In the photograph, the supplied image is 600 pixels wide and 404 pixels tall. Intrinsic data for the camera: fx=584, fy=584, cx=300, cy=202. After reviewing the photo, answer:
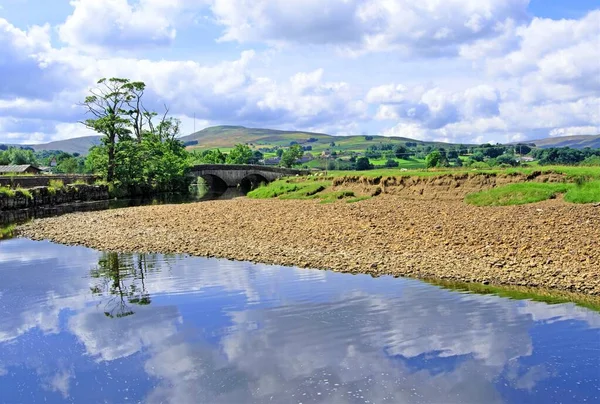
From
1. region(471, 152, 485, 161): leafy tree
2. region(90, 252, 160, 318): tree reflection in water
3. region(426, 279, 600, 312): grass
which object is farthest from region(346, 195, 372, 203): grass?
region(471, 152, 485, 161): leafy tree

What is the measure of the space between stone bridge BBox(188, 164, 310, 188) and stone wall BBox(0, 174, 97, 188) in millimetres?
33712

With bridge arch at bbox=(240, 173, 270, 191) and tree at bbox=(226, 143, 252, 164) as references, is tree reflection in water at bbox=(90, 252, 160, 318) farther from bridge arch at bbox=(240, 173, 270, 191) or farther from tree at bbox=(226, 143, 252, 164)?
tree at bbox=(226, 143, 252, 164)

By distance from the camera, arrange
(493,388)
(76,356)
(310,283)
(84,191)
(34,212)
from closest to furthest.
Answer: (493,388), (76,356), (310,283), (34,212), (84,191)

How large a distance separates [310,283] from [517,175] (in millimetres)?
29778

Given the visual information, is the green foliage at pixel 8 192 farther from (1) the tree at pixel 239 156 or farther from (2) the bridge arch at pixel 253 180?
→ (1) the tree at pixel 239 156

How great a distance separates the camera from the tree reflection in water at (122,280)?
21703 millimetres

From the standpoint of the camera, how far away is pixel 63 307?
21.5m

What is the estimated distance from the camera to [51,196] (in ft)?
235

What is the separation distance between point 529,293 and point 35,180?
245 ft

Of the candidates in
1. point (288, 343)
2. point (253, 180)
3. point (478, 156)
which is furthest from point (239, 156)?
point (288, 343)

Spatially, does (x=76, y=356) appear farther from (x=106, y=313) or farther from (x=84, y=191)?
(x=84, y=191)

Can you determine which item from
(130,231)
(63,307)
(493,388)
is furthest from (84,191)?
(493,388)

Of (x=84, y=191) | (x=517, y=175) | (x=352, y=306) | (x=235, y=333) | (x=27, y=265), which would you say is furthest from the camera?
(x=84, y=191)

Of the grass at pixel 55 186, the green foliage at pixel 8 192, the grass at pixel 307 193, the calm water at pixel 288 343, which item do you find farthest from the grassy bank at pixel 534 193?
the grass at pixel 55 186
